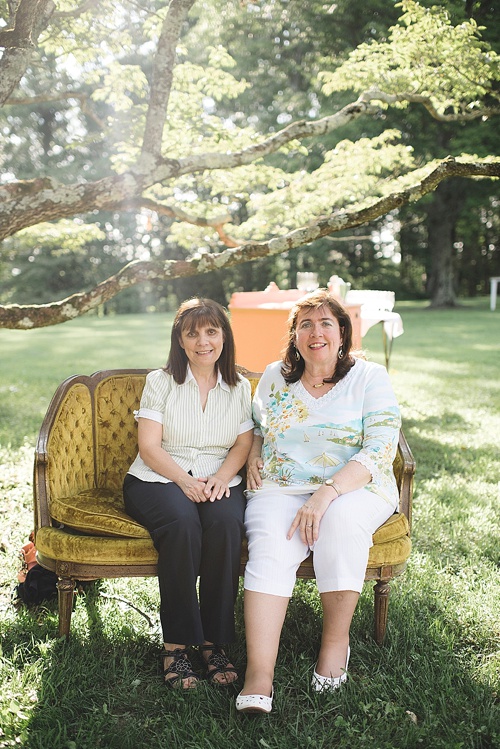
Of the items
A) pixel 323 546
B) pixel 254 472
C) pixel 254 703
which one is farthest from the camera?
pixel 254 472

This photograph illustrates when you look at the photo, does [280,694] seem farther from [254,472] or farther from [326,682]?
[254,472]

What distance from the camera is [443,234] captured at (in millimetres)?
22219

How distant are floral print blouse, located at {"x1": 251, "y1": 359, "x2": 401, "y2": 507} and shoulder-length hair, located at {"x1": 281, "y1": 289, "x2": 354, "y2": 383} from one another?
52mm

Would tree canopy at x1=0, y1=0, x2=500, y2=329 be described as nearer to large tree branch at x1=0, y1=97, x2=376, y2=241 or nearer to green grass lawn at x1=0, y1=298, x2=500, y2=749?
large tree branch at x1=0, y1=97, x2=376, y2=241

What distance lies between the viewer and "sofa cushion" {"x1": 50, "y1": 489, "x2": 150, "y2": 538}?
2469 millimetres

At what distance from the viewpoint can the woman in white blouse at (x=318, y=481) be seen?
228 cm

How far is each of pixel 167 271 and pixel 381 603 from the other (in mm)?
2126

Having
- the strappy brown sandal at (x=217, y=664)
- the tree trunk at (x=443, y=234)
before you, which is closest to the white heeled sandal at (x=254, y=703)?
the strappy brown sandal at (x=217, y=664)

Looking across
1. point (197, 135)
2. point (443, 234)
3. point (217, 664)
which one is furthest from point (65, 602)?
point (443, 234)

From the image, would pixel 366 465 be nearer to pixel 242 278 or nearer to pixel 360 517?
pixel 360 517

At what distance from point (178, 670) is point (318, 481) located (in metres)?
0.85

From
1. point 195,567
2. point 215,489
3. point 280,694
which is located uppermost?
point 215,489

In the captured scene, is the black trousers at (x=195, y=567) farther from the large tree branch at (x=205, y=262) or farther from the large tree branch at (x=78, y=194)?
the large tree branch at (x=78, y=194)

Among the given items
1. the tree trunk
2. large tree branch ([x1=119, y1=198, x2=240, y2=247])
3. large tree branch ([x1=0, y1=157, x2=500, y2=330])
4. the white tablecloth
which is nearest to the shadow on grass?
large tree branch ([x1=0, y1=157, x2=500, y2=330])
